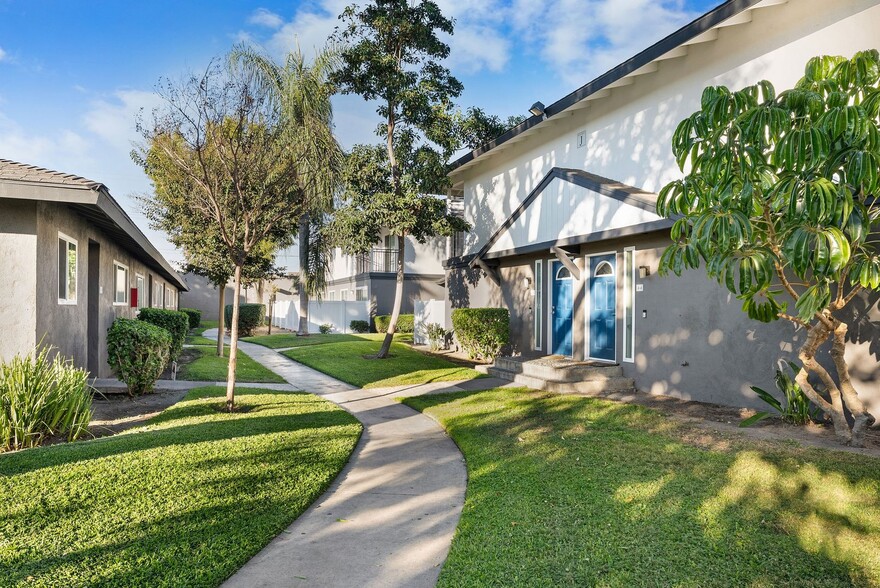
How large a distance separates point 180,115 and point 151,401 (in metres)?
4.73

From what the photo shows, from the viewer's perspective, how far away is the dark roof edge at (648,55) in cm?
801

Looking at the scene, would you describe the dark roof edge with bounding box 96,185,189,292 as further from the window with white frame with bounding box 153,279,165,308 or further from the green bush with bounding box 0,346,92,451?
the window with white frame with bounding box 153,279,165,308

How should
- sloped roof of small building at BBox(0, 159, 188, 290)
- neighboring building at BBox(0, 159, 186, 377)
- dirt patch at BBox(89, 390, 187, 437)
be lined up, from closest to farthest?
sloped roof of small building at BBox(0, 159, 188, 290) → neighboring building at BBox(0, 159, 186, 377) → dirt patch at BBox(89, 390, 187, 437)

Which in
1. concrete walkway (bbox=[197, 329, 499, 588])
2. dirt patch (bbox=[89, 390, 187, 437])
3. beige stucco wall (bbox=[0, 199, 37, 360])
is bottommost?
concrete walkway (bbox=[197, 329, 499, 588])

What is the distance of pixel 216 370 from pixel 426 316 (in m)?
8.40

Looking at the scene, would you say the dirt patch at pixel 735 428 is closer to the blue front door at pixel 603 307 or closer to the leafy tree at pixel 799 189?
the leafy tree at pixel 799 189

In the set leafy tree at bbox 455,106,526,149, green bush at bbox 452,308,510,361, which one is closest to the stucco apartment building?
leafy tree at bbox 455,106,526,149

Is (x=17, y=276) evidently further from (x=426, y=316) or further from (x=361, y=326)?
(x=361, y=326)

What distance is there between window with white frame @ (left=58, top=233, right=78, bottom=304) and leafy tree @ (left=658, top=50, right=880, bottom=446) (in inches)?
338

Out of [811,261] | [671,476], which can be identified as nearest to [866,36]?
[811,261]

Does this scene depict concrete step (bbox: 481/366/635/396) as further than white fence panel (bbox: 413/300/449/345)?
No

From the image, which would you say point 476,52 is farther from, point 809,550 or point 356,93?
point 809,550

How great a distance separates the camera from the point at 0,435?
19.3 feet

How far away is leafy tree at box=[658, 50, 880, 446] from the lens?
465 centimetres
